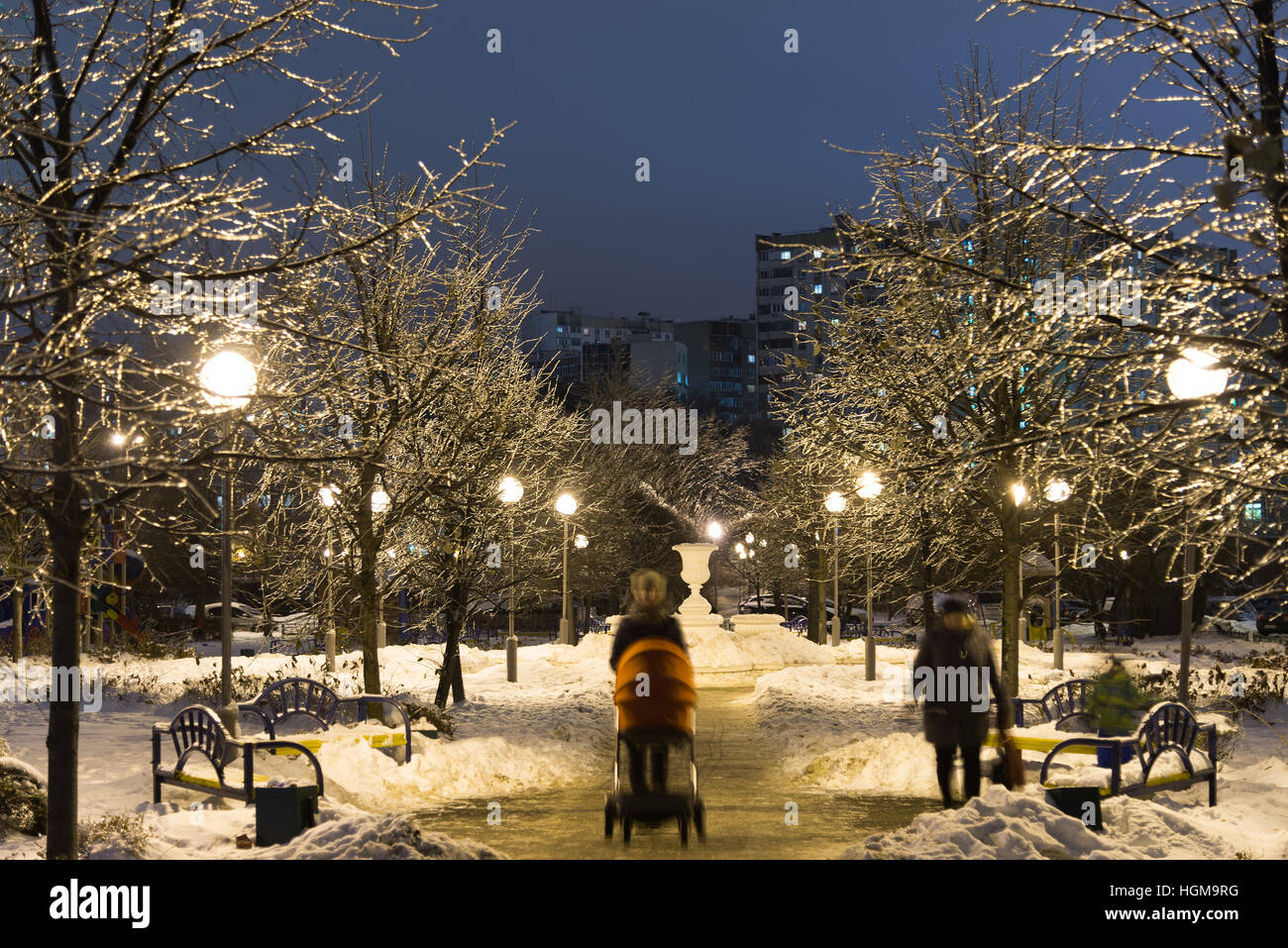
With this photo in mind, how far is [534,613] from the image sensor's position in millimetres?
50938

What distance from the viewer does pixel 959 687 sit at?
1002 cm

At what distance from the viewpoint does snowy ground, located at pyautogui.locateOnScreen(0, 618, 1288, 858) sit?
8.28 meters

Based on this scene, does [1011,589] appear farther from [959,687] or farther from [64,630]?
[64,630]

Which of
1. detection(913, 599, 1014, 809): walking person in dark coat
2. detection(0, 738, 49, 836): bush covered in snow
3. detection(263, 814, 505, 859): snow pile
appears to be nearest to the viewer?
detection(263, 814, 505, 859): snow pile

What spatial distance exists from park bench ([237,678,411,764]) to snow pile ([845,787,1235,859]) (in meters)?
6.35

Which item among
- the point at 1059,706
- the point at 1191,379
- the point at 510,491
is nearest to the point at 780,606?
the point at 510,491

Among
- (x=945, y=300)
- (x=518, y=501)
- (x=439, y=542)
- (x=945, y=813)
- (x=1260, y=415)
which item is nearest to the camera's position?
(x=1260, y=415)

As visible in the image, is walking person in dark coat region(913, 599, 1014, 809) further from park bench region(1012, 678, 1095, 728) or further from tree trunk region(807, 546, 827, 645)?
tree trunk region(807, 546, 827, 645)

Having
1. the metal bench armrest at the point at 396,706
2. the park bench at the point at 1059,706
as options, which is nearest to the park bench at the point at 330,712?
the metal bench armrest at the point at 396,706

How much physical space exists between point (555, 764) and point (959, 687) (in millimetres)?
6189

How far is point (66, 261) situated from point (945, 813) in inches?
269

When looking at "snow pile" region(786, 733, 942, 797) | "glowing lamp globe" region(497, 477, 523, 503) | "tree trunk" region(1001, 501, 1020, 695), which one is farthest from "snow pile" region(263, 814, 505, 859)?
"glowing lamp globe" region(497, 477, 523, 503)
